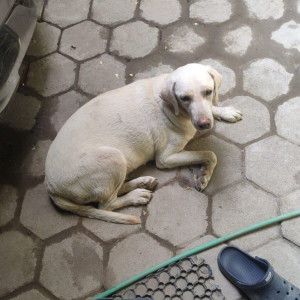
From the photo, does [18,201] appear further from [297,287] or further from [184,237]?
[297,287]

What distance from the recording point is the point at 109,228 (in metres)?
3.01

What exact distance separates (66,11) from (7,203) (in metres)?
2.32

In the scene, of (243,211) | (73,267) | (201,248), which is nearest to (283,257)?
(243,211)

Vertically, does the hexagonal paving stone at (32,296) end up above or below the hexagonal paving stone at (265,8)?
below

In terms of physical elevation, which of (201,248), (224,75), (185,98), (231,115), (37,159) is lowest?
(201,248)

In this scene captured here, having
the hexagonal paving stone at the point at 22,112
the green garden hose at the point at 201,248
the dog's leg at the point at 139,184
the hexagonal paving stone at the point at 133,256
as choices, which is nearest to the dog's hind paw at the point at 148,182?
the dog's leg at the point at 139,184

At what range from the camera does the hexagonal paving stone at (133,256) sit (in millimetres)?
2844

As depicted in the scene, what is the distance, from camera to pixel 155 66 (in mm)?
3811

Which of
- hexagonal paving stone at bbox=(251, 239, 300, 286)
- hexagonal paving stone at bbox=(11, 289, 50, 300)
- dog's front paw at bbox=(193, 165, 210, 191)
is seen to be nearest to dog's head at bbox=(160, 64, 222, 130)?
dog's front paw at bbox=(193, 165, 210, 191)

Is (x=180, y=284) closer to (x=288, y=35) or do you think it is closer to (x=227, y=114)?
(x=227, y=114)

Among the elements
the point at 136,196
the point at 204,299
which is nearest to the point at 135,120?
the point at 136,196

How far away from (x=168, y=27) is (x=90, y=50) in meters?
0.86

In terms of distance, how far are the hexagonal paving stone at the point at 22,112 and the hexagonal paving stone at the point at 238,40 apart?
1973mm

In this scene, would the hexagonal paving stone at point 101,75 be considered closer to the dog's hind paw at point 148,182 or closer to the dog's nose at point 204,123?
the dog's hind paw at point 148,182
